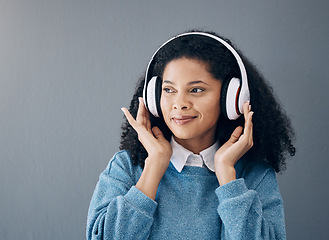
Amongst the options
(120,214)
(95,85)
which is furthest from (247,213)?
(95,85)

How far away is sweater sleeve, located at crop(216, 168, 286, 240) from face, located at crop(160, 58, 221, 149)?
0.69ft

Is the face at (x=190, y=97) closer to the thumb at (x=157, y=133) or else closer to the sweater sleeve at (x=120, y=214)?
the thumb at (x=157, y=133)

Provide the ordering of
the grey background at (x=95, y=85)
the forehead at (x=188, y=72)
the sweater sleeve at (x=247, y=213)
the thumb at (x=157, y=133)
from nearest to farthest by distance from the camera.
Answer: the sweater sleeve at (x=247, y=213) < the forehead at (x=188, y=72) < the thumb at (x=157, y=133) < the grey background at (x=95, y=85)

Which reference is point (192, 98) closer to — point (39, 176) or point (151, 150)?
point (151, 150)

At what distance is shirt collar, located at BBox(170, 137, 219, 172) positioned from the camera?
1.18m

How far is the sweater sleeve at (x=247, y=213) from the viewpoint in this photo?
3.30ft

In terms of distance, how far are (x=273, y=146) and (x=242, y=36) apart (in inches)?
24.1

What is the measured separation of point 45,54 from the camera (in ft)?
6.46

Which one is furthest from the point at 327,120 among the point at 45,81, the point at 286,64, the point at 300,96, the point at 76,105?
the point at 45,81

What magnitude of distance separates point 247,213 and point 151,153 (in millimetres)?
338

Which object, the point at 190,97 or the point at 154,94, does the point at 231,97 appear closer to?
the point at 190,97

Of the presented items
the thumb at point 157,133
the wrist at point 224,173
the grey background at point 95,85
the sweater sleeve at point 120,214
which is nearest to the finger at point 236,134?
the wrist at point 224,173

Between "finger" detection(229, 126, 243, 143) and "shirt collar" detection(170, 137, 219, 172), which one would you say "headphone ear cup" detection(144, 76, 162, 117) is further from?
"finger" detection(229, 126, 243, 143)

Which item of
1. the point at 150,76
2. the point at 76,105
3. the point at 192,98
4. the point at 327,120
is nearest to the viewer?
the point at 192,98
